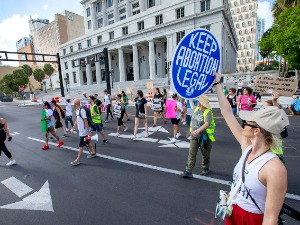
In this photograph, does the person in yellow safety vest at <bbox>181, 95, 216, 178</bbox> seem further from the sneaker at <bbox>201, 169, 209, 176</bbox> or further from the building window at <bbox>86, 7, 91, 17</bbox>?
the building window at <bbox>86, 7, 91, 17</bbox>

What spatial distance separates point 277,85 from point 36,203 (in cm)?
A: 731

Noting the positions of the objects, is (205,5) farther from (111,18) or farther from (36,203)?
(36,203)

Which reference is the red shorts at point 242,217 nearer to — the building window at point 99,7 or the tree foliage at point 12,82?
the building window at point 99,7

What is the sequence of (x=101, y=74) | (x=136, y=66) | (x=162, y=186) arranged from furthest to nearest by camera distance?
(x=101, y=74) < (x=136, y=66) < (x=162, y=186)

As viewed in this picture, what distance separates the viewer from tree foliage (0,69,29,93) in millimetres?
57438

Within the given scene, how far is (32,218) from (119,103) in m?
5.34

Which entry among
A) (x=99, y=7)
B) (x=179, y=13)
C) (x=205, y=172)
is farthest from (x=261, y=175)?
(x=99, y=7)

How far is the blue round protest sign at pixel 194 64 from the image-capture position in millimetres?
2113

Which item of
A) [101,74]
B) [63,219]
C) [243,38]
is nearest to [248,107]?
[63,219]

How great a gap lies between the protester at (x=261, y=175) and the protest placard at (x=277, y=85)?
5.58 metres

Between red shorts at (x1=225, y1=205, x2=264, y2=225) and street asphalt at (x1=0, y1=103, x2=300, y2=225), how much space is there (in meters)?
1.47

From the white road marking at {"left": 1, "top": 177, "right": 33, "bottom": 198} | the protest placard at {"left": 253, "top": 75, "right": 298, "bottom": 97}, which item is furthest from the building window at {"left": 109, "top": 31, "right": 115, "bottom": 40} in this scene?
the white road marking at {"left": 1, "top": 177, "right": 33, "bottom": 198}

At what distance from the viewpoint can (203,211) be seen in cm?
319

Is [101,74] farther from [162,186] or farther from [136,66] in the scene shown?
[162,186]
